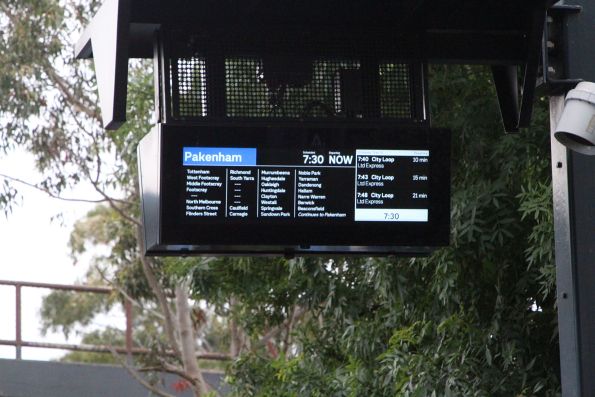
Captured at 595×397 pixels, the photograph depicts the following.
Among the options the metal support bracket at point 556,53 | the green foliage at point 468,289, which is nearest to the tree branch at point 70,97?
the green foliage at point 468,289

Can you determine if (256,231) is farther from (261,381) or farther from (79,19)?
(79,19)

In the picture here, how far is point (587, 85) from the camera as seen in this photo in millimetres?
5426

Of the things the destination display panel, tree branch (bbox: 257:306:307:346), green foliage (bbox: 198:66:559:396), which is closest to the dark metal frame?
the destination display panel

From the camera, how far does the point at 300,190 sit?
19.6 feet

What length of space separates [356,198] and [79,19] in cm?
1226

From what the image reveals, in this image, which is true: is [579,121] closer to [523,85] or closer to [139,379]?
[523,85]

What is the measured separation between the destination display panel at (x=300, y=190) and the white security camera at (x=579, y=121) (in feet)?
2.71

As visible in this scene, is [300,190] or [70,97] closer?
[300,190]

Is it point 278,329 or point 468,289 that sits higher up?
point 468,289

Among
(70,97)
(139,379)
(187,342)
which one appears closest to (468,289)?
(70,97)

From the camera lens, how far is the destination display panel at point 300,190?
588 cm

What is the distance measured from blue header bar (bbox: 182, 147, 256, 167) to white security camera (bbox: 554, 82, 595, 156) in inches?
55.4

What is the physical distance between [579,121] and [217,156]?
1628 millimetres

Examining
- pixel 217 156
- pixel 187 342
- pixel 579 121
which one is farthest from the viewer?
pixel 187 342
